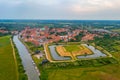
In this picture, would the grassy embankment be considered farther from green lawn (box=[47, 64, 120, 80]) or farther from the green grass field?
the green grass field

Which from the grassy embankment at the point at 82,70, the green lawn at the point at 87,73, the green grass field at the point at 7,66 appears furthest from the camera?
the green grass field at the point at 7,66

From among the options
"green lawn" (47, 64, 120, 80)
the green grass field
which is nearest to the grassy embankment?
"green lawn" (47, 64, 120, 80)

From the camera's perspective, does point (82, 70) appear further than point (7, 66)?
No

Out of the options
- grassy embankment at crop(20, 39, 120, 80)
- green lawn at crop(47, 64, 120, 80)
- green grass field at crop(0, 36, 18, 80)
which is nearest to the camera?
green lawn at crop(47, 64, 120, 80)

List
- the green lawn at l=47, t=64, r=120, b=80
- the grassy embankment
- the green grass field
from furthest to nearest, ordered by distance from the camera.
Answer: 1. the green grass field
2. the grassy embankment
3. the green lawn at l=47, t=64, r=120, b=80

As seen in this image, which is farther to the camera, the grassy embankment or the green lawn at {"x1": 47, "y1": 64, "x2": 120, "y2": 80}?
the grassy embankment

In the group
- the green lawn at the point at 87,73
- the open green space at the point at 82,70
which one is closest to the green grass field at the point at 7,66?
the open green space at the point at 82,70

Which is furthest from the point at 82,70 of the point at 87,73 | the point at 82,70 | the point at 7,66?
the point at 7,66

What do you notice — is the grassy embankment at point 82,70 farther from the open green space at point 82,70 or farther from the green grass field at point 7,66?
the green grass field at point 7,66

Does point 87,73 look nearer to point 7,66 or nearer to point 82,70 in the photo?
point 82,70

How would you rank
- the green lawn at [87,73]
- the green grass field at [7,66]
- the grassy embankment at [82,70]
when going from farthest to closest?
the green grass field at [7,66], the grassy embankment at [82,70], the green lawn at [87,73]

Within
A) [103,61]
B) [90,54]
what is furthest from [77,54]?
[103,61]
